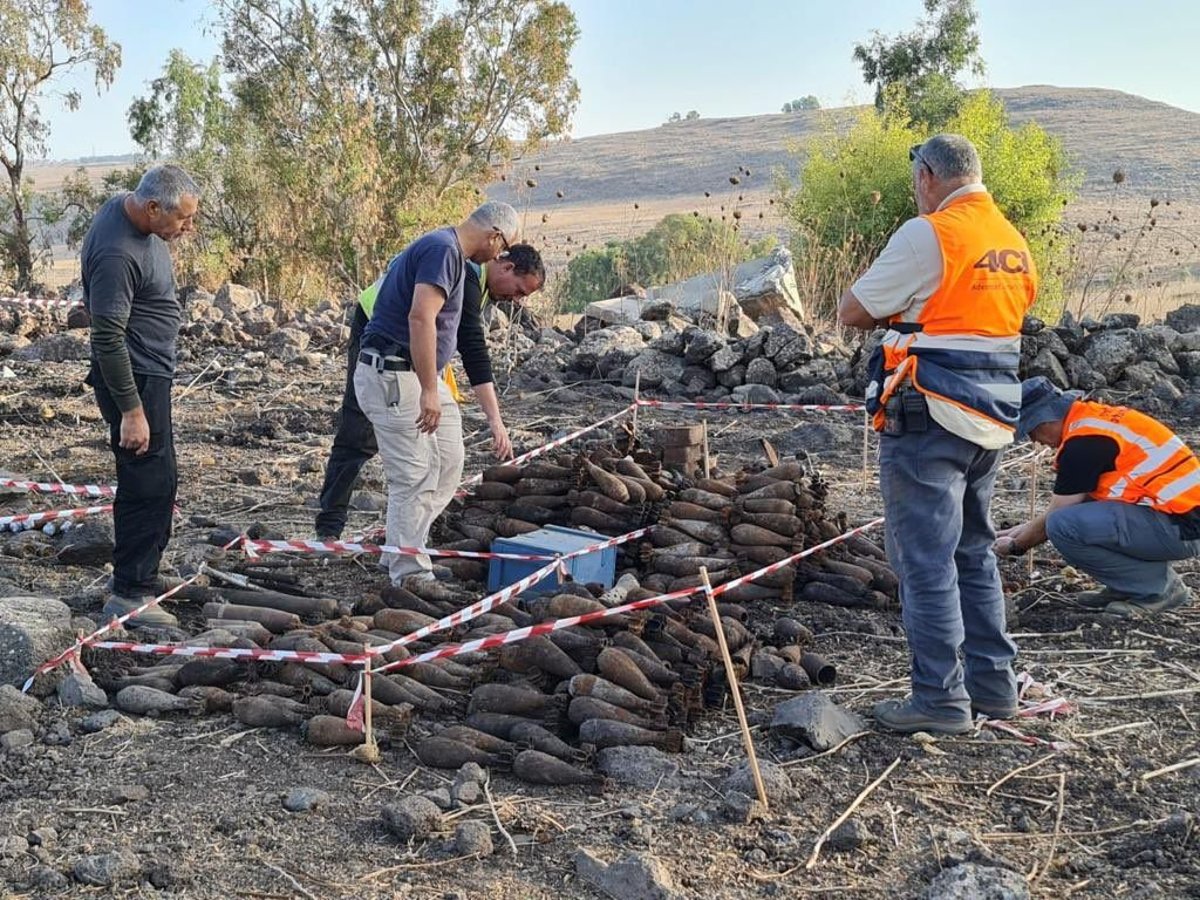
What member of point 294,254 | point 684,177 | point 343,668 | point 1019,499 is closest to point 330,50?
point 294,254

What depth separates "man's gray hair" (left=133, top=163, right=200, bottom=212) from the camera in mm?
5125

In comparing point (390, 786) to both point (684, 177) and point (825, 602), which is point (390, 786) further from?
point (684, 177)

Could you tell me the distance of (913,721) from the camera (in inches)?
177

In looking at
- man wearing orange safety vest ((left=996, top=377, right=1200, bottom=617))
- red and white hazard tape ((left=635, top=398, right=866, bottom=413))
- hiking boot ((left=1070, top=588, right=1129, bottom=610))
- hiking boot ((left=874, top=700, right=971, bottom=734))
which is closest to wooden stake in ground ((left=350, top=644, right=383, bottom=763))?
hiking boot ((left=874, top=700, right=971, bottom=734))

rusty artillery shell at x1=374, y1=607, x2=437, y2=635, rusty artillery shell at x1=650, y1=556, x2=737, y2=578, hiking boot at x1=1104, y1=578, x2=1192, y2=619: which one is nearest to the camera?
rusty artillery shell at x1=374, y1=607, x2=437, y2=635

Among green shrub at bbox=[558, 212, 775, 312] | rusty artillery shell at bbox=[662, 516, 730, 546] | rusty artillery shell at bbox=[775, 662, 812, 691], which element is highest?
green shrub at bbox=[558, 212, 775, 312]

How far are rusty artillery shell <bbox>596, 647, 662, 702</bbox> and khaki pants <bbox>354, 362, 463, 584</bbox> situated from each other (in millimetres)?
1564

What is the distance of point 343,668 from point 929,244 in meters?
2.64

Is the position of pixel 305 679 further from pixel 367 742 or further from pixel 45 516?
pixel 45 516

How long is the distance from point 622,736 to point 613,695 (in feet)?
0.64

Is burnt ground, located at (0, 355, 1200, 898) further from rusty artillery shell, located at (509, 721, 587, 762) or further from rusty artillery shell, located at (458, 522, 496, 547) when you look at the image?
rusty artillery shell, located at (458, 522, 496, 547)

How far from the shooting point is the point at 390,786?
4090 mm

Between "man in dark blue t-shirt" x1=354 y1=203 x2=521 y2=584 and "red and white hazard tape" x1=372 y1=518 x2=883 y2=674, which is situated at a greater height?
"man in dark blue t-shirt" x1=354 y1=203 x2=521 y2=584

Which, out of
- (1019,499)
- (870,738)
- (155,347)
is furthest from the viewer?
(1019,499)
